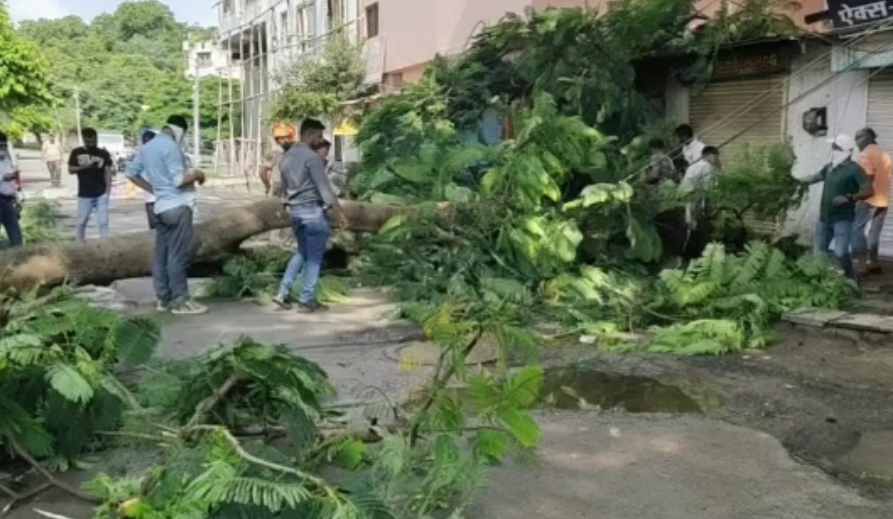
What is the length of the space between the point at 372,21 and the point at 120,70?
57.7 m

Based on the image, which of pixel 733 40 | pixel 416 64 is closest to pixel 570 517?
pixel 733 40

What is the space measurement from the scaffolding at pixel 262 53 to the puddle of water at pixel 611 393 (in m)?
25.4

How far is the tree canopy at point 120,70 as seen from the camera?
62.0 metres

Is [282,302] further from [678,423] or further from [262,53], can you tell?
[262,53]

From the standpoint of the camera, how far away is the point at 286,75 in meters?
30.8

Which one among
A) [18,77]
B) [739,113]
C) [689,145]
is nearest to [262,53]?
[18,77]

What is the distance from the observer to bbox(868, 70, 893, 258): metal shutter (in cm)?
1184

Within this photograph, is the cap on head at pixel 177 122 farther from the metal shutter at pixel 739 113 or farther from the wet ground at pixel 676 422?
the metal shutter at pixel 739 113

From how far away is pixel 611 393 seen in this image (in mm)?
6594

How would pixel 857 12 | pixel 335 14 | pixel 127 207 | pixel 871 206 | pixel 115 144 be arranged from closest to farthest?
pixel 871 206, pixel 857 12, pixel 127 207, pixel 335 14, pixel 115 144

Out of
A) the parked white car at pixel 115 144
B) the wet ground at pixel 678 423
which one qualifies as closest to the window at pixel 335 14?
the parked white car at pixel 115 144

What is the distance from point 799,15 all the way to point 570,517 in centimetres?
1038

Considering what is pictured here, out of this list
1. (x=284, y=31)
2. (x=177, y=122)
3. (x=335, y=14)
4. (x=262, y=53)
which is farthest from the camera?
(x=262, y=53)

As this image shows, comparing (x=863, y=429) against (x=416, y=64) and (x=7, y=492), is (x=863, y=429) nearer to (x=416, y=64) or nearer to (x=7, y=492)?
(x=7, y=492)
